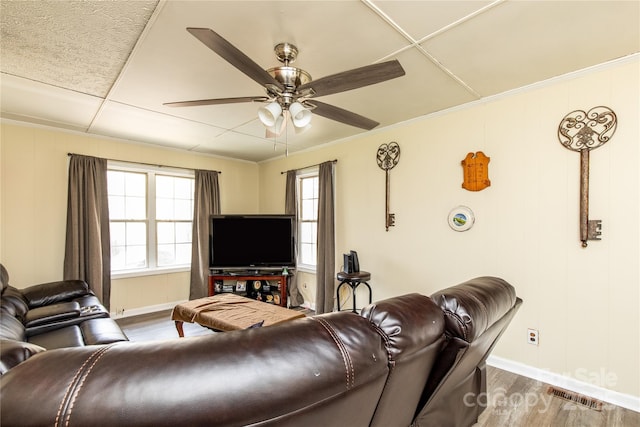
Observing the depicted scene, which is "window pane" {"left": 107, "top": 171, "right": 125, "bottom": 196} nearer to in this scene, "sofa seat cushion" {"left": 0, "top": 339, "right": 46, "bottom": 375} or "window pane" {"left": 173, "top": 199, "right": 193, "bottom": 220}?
"window pane" {"left": 173, "top": 199, "right": 193, "bottom": 220}

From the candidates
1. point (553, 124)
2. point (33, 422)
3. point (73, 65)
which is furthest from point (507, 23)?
point (73, 65)

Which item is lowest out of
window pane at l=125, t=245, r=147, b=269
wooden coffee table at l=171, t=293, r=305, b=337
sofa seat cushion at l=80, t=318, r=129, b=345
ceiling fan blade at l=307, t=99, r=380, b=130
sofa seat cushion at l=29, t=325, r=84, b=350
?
wooden coffee table at l=171, t=293, r=305, b=337

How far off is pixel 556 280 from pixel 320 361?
8.46 feet

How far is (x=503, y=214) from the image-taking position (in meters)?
2.75

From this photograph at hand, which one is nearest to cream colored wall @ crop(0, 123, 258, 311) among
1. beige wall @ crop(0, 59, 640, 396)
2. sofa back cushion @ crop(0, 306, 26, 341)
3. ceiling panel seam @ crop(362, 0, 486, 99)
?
beige wall @ crop(0, 59, 640, 396)

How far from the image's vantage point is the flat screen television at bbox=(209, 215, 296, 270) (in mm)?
4555

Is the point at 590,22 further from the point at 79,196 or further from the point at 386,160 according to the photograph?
the point at 79,196

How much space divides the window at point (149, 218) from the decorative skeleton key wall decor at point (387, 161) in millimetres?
3166

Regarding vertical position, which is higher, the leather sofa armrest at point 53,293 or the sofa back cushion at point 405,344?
the sofa back cushion at point 405,344

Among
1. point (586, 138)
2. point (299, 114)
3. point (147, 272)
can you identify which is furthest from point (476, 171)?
point (147, 272)

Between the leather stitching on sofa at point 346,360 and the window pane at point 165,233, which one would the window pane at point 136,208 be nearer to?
the window pane at point 165,233

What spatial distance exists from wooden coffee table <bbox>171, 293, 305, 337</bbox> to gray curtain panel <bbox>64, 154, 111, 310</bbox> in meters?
1.56

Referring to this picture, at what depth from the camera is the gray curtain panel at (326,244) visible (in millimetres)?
4172

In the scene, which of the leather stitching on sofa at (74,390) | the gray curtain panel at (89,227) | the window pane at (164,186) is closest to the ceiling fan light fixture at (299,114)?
the leather stitching on sofa at (74,390)
